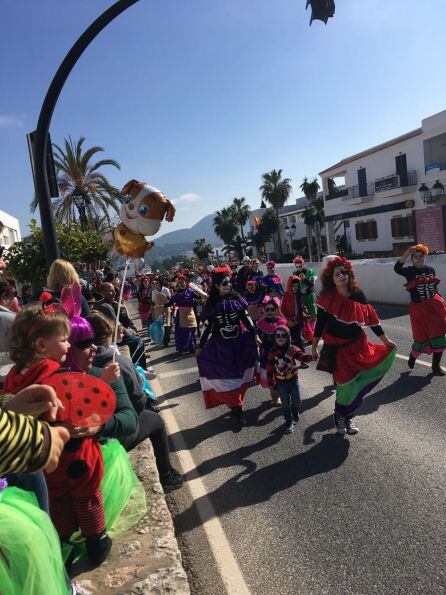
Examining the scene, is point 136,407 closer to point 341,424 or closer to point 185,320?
point 341,424

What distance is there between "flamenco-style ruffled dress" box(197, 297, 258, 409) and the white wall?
8545mm

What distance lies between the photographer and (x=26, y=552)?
5.80 ft

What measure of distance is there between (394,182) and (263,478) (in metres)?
32.5

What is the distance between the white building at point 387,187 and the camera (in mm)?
30578

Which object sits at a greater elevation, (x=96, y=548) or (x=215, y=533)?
(x=96, y=548)

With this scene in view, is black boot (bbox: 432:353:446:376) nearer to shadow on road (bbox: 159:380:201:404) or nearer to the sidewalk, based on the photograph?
shadow on road (bbox: 159:380:201:404)

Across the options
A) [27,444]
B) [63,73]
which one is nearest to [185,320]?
[63,73]

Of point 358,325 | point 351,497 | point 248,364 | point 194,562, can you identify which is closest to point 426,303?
point 358,325

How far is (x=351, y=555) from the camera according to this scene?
304 centimetres

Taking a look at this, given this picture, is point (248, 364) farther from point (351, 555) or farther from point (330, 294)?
point (351, 555)

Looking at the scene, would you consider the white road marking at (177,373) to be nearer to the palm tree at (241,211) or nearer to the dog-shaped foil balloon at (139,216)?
the dog-shaped foil balloon at (139,216)

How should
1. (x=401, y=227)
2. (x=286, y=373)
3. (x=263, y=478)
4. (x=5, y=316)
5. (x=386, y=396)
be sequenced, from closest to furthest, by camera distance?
1. (x=263, y=478)
2. (x=5, y=316)
3. (x=286, y=373)
4. (x=386, y=396)
5. (x=401, y=227)

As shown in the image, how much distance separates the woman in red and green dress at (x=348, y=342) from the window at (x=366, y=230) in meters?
32.8

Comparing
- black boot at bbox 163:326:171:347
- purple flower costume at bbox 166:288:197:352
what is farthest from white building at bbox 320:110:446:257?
purple flower costume at bbox 166:288:197:352
